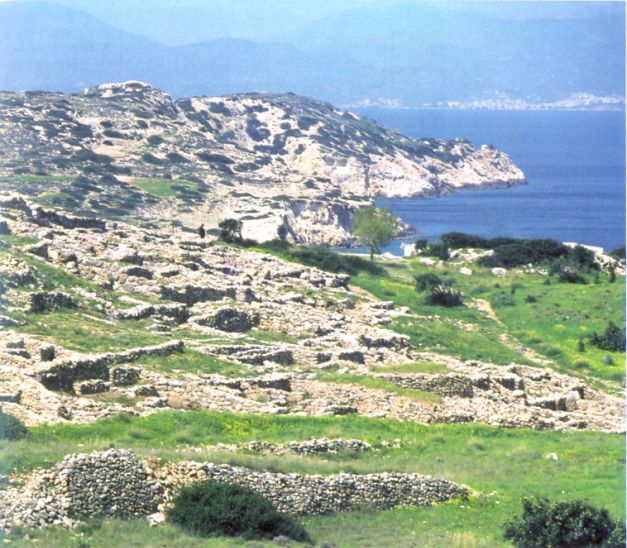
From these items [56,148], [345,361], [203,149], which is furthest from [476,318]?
[203,149]

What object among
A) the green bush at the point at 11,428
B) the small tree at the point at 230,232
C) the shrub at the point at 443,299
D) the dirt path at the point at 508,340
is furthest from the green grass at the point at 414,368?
the small tree at the point at 230,232

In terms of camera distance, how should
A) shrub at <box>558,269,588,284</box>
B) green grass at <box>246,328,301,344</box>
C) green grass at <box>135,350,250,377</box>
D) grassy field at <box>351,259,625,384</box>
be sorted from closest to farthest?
green grass at <box>135,350,250,377</box> < green grass at <box>246,328,301,344</box> < grassy field at <box>351,259,625,384</box> < shrub at <box>558,269,588,284</box>

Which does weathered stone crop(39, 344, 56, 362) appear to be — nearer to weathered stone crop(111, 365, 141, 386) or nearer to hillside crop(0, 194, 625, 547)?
hillside crop(0, 194, 625, 547)

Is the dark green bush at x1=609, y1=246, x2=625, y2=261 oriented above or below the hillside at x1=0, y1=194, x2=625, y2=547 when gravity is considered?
below

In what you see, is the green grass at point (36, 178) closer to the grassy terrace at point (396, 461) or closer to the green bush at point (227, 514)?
the grassy terrace at point (396, 461)

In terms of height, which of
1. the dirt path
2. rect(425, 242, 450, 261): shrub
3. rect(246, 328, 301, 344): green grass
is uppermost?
rect(246, 328, 301, 344): green grass

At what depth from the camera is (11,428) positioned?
62.3ft

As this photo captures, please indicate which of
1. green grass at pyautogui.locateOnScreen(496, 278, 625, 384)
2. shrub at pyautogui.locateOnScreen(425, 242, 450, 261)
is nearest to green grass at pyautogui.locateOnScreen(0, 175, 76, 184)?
shrub at pyautogui.locateOnScreen(425, 242, 450, 261)

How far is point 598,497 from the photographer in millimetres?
20047

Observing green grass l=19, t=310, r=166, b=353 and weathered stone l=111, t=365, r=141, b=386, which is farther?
green grass l=19, t=310, r=166, b=353

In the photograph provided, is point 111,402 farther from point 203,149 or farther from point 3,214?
point 203,149

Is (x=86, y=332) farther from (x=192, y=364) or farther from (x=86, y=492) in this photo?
(x=86, y=492)

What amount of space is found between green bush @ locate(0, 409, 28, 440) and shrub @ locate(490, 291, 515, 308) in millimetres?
34474

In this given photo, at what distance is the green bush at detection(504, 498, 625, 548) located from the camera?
16.7 metres
